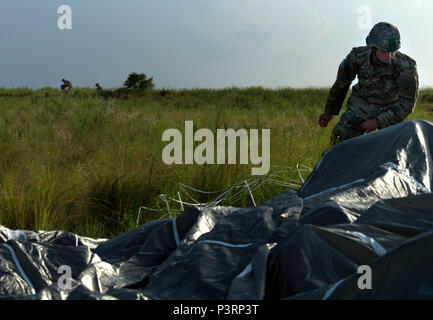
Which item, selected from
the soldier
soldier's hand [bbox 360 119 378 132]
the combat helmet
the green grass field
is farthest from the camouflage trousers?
the combat helmet

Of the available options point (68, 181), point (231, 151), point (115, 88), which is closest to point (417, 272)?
point (68, 181)

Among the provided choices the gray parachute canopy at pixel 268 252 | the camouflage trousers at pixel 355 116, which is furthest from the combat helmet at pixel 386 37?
the gray parachute canopy at pixel 268 252

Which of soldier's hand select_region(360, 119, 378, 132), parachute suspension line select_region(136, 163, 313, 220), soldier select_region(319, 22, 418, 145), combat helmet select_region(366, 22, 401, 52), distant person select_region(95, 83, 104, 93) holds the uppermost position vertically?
distant person select_region(95, 83, 104, 93)

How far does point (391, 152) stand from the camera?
9.80 feet

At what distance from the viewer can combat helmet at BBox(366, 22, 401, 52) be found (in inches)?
179

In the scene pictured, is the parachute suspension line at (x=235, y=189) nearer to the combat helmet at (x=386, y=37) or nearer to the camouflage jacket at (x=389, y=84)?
the camouflage jacket at (x=389, y=84)

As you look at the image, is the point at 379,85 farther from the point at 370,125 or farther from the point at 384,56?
the point at 370,125

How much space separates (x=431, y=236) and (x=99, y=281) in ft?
4.03

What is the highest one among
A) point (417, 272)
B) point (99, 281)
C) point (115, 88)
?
point (115, 88)

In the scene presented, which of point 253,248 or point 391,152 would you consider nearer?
point 253,248

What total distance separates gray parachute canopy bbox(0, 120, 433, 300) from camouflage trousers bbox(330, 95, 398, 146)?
2010 mm

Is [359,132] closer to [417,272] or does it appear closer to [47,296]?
[417,272]

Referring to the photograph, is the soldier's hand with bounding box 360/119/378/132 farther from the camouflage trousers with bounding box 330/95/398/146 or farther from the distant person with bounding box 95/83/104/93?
the distant person with bounding box 95/83/104/93

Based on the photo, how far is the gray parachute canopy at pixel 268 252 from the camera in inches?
55.8
